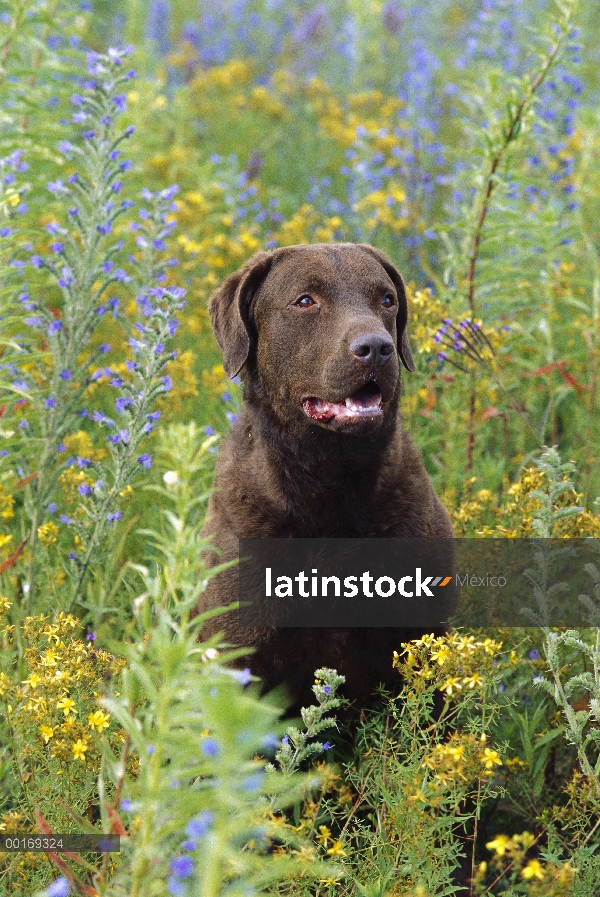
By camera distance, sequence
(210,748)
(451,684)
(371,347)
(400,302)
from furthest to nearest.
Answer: (400,302) < (371,347) < (451,684) < (210,748)

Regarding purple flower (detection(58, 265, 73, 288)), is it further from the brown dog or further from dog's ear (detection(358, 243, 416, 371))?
dog's ear (detection(358, 243, 416, 371))

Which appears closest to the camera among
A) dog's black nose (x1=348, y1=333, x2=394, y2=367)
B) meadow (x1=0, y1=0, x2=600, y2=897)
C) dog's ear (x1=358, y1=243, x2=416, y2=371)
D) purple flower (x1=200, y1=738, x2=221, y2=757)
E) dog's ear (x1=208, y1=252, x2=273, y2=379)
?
purple flower (x1=200, y1=738, x2=221, y2=757)

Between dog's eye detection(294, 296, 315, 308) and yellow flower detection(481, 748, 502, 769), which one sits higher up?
dog's eye detection(294, 296, 315, 308)

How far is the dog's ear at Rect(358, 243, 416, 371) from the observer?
335 centimetres

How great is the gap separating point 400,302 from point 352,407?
0.68 m

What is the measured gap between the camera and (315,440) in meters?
3.01

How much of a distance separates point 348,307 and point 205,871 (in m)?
1.94

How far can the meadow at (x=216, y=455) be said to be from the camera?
1794 millimetres

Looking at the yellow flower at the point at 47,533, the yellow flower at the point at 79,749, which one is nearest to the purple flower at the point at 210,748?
the yellow flower at the point at 79,749

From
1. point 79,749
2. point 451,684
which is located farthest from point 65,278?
point 451,684

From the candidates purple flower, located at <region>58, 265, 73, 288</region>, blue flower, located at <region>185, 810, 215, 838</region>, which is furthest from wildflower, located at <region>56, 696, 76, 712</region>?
purple flower, located at <region>58, 265, 73, 288</region>

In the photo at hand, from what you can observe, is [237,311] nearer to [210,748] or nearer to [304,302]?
[304,302]

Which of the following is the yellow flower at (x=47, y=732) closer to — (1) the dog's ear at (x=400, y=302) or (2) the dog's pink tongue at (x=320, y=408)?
(2) the dog's pink tongue at (x=320, y=408)

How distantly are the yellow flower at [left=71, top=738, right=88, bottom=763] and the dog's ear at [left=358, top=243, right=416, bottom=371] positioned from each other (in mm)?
1716
